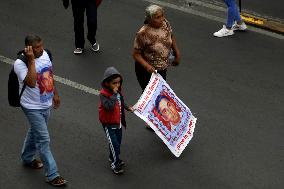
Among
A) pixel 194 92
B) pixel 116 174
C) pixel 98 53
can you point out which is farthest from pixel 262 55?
pixel 116 174

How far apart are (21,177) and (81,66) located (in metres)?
2.95

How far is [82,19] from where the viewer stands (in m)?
10.5

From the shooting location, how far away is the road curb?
1165cm

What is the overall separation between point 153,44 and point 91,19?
2728mm

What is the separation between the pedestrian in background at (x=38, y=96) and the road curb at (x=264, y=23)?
18.0 ft

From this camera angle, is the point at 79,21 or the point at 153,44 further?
the point at 79,21

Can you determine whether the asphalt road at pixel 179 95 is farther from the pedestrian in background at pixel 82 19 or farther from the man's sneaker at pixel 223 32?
the pedestrian in background at pixel 82 19

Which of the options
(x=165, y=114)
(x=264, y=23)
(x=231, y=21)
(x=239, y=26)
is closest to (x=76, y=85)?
(x=165, y=114)

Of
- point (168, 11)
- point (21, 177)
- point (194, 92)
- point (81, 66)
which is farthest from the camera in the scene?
point (168, 11)

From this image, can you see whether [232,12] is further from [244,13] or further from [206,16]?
[244,13]

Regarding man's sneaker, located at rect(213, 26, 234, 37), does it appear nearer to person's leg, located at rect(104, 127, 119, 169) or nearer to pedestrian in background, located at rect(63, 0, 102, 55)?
pedestrian in background, located at rect(63, 0, 102, 55)

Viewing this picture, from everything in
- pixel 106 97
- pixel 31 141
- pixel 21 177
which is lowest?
pixel 21 177

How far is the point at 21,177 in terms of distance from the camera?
305 inches

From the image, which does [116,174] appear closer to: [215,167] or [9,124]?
[215,167]
